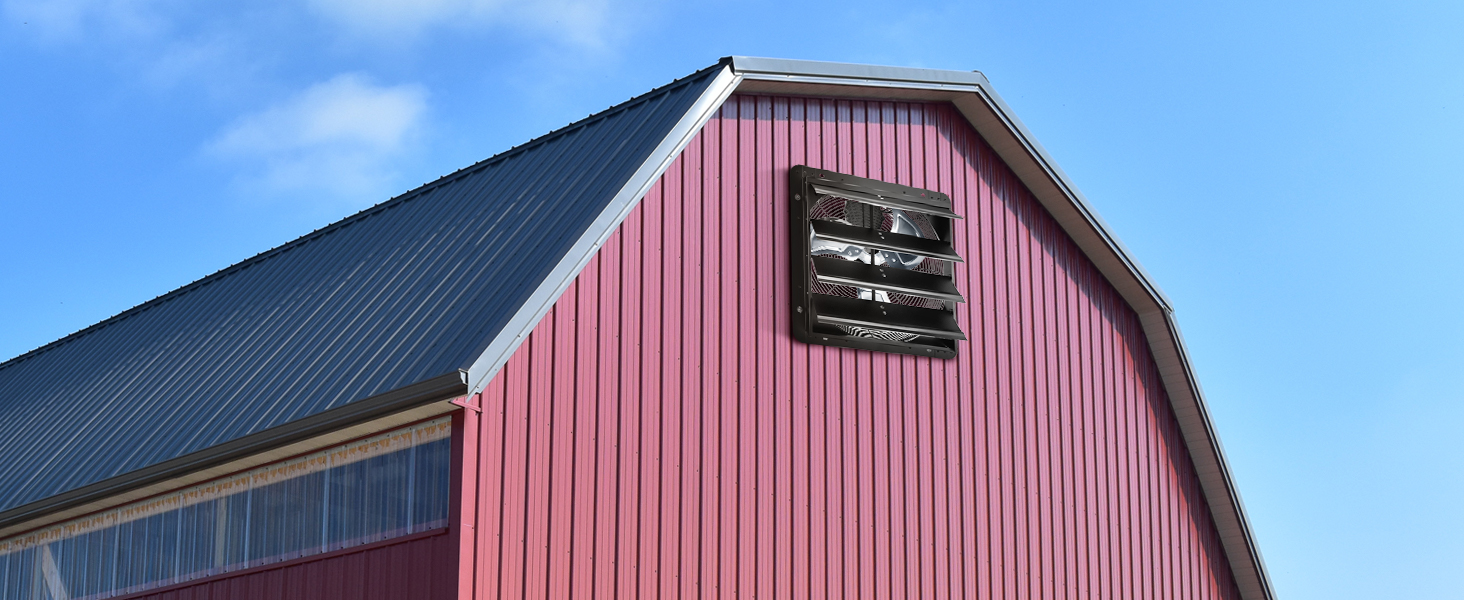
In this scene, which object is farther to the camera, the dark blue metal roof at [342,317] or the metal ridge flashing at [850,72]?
the metal ridge flashing at [850,72]

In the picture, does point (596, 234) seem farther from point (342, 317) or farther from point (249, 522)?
point (249, 522)

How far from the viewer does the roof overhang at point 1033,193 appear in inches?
543

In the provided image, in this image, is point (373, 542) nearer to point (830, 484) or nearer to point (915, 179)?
point (830, 484)

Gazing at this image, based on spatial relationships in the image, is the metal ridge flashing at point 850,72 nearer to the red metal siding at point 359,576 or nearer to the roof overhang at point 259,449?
the roof overhang at point 259,449

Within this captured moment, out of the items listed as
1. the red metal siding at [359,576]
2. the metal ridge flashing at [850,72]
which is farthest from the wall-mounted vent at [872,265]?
the red metal siding at [359,576]

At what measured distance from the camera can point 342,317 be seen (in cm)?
1481

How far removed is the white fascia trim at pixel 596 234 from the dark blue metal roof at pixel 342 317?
0.31 ft

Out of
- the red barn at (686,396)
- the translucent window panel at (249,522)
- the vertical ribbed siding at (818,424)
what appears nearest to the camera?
the translucent window panel at (249,522)

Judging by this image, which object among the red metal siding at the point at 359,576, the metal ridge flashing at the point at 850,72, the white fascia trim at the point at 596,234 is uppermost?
the metal ridge flashing at the point at 850,72

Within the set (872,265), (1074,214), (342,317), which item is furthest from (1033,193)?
(342,317)

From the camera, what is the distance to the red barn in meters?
12.7

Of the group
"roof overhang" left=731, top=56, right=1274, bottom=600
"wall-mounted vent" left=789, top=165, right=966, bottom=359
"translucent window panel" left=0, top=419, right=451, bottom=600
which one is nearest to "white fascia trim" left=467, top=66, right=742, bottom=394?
"roof overhang" left=731, top=56, right=1274, bottom=600

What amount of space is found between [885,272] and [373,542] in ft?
19.1

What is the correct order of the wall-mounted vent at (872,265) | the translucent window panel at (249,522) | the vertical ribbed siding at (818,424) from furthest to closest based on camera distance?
the wall-mounted vent at (872,265) → the vertical ribbed siding at (818,424) → the translucent window panel at (249,522)
